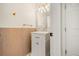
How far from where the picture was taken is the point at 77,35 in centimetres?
270

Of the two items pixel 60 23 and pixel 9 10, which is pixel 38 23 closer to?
pixel 9 10

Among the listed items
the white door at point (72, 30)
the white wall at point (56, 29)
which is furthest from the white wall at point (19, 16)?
the white wall at point (56, 29)

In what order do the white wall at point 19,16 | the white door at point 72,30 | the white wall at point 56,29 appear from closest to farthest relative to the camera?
the white wall at point 56,29, the white door at point 72,30, the white wall at point 19,16

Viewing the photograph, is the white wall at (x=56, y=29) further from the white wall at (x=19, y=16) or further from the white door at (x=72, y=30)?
the white wall at (x=19, y=16)

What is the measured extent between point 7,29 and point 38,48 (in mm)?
896

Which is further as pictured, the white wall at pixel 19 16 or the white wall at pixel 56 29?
the white wall at pixel 19 16

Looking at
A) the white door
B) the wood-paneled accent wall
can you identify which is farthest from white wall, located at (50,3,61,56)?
the wood-paneled accent wall

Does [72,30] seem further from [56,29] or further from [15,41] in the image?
[15,41]

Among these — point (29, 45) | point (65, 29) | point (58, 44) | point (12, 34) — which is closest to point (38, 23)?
point (29, 45)

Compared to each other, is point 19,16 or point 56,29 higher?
point 19,16

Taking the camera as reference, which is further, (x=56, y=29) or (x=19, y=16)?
(x=19, y=16)

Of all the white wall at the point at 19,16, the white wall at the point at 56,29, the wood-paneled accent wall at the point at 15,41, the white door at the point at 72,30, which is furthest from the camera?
the white wall at the point at 19,16

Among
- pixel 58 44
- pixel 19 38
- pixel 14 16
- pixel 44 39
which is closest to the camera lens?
pixel 58 44

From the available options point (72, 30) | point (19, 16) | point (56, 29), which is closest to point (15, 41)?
point (19, 16)
